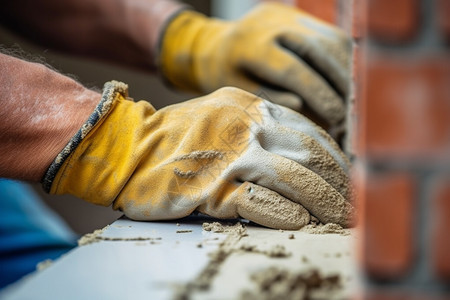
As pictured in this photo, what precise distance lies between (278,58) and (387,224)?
1.52 m

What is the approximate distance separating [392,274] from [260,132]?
0.79 meters

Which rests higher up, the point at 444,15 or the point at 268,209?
the point at 444,15

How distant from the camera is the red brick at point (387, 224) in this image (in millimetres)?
724

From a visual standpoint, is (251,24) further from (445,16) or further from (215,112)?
(445,16)

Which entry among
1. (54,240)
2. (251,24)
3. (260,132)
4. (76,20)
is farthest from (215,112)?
(76,20)

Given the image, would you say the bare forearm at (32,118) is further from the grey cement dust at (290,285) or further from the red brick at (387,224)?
the red brick at (387,224)

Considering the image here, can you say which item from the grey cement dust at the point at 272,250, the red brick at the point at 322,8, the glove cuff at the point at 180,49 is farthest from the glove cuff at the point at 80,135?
the red brick at the point at 322,8

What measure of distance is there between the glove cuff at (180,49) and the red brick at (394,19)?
193cm

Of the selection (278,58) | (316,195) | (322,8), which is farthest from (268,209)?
(322,8)

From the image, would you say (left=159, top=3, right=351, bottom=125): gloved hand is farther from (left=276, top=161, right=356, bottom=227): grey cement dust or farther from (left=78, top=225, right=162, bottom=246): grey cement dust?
(left=78, top=225, right=162, bottom=246): grey cement dust

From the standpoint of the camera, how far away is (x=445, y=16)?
701mm

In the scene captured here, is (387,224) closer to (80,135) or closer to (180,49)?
(80,135)

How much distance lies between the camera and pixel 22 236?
2.41m

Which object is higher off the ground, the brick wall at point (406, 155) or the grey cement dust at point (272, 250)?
the brick wall at point (406, 155)
